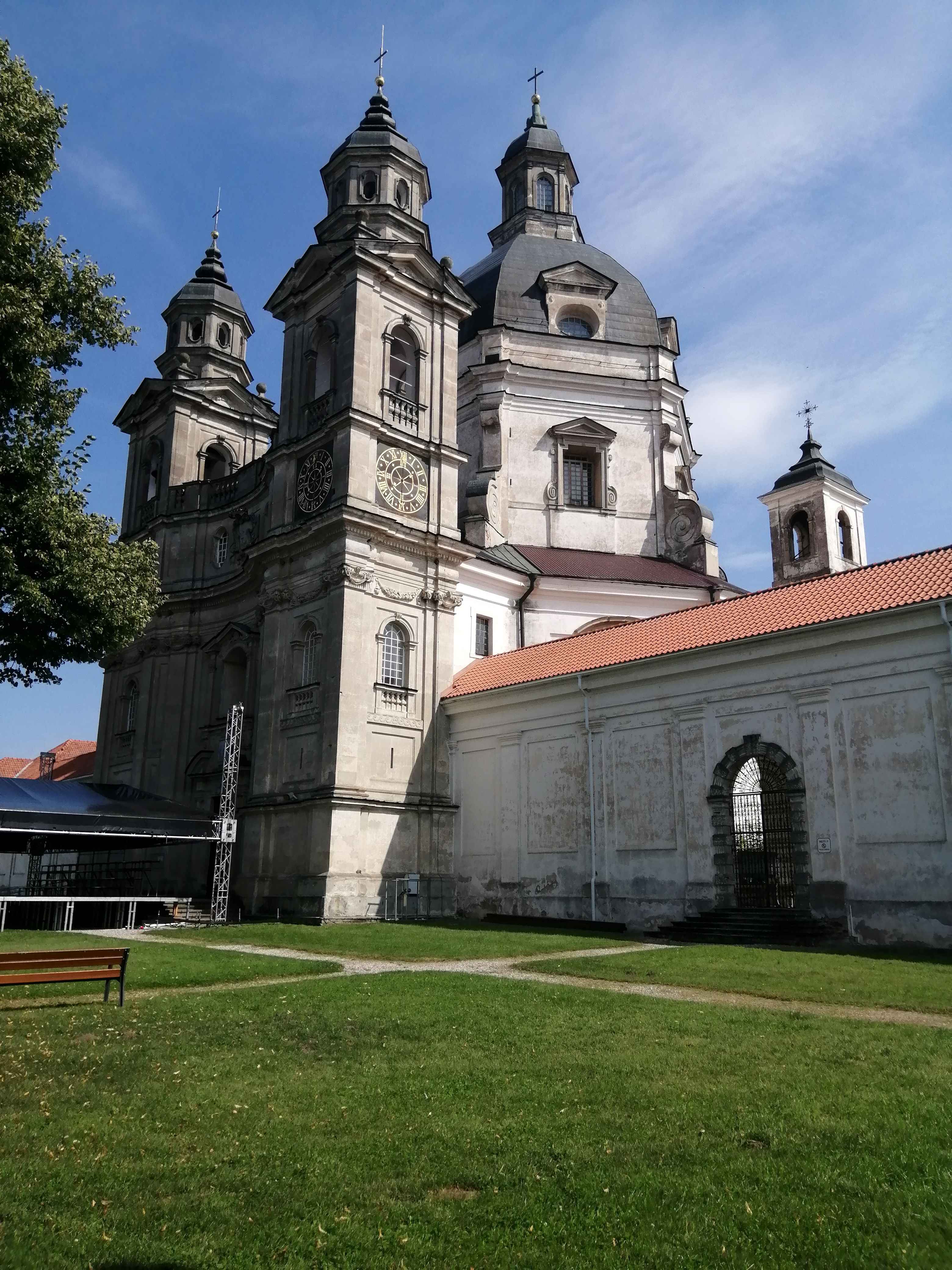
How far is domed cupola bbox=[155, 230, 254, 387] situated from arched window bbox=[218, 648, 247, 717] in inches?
479

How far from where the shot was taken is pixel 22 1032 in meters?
9.73

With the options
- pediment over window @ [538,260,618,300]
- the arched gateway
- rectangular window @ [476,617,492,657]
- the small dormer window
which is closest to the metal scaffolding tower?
rectangular window @ [476,617,492,657]

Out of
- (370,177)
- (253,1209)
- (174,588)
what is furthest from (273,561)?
(253,1209)

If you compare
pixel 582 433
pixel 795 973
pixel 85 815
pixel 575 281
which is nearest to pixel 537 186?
pixel 575 281

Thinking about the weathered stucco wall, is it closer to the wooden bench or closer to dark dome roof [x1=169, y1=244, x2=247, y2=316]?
the wooden bench

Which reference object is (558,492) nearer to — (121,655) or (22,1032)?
(121,655)

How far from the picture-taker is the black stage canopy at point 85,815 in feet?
80.7

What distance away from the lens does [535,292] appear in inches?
1629

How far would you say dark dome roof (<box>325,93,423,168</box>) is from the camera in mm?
33594

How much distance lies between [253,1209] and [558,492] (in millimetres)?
34492

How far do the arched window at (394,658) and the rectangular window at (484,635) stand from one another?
3781 millimetres

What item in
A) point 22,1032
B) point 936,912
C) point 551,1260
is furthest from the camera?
Result: point 936,912

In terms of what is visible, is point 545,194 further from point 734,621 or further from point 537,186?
point 734,621

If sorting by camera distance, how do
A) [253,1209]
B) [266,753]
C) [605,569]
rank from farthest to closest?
1. [605,569]
2. [266,753]
3. [253,1209]
